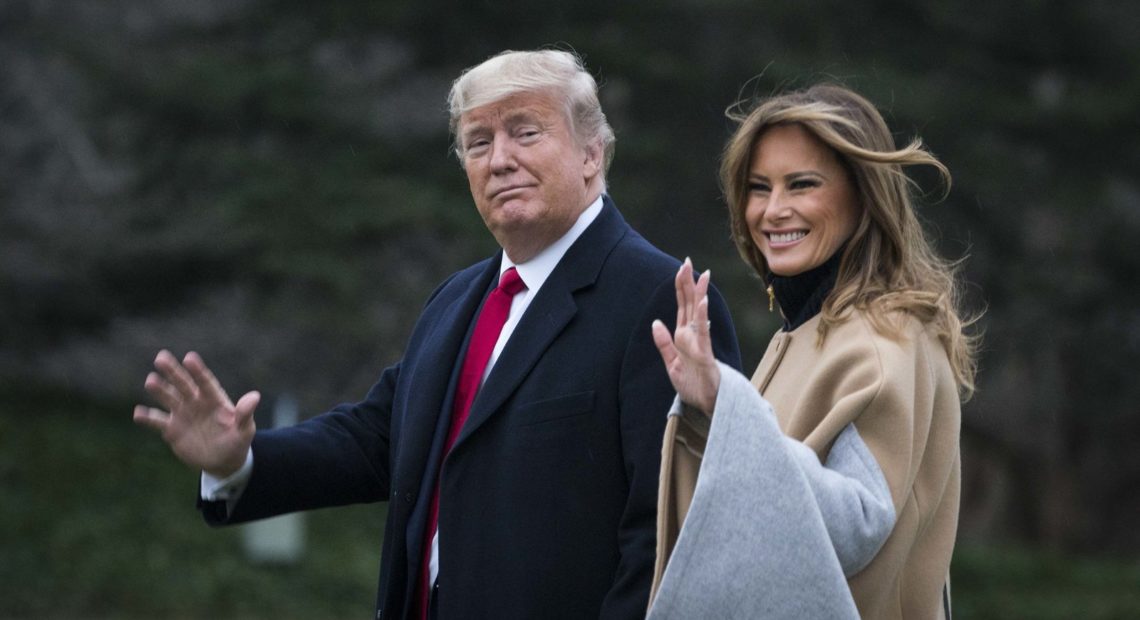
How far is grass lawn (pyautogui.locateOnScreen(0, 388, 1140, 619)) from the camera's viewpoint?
10336 millimetres

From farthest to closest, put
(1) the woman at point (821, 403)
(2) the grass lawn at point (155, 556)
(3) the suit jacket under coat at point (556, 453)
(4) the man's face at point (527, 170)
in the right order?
(2) the grass lawn at point (155, 556) < (4) the man's face at point (527, 170) < (3) the suit jacket under coat at point (556, 453) < (1) the woman at point (821, 403)

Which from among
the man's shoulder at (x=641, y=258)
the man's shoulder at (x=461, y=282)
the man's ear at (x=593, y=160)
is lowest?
the man's shoulder at (x=641, y=258)

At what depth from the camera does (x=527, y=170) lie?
342 centimetres

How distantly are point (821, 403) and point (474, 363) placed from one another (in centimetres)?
83

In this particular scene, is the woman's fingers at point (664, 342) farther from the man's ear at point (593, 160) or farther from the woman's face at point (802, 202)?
the man's ear at point (593, 160)

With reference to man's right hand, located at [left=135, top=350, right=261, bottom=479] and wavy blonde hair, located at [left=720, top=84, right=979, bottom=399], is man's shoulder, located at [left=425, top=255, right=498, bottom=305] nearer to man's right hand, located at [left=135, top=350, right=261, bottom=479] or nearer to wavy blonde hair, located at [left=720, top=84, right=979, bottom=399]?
A: man's right hand, located at [left=135, top=350, right=261, bottom=479]

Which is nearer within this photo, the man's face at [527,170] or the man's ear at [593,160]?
the man's face at [527,170]

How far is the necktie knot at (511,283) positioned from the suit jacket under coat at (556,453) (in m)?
0.13

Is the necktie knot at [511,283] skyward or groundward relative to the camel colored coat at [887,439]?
skyward

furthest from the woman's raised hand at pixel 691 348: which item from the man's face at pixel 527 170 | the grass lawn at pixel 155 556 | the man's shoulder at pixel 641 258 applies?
the grass lawn at pixel 155 556

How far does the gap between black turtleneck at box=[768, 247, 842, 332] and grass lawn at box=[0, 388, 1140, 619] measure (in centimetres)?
752

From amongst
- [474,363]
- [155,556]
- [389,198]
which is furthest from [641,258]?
[155,556]

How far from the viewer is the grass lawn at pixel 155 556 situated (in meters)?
10.3

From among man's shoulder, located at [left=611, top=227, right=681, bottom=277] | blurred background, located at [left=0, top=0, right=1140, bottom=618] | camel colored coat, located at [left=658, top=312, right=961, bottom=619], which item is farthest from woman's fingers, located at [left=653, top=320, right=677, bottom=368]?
blurred background, located at [left=0, top=0, right=1140, bottom=618]
